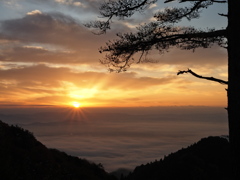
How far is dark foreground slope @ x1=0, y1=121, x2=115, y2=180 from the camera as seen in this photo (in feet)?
24.4

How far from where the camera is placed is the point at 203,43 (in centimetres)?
825

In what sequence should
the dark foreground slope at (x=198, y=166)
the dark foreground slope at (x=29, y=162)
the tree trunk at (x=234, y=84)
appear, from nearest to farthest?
the tree trunk at (x=234, y=84) → the dark foreground slope at (x=29, y=162) → the dark foreground slope at (x=198, y=166)

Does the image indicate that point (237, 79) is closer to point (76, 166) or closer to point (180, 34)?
point (180, 34)

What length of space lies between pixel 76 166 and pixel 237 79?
7925 mm

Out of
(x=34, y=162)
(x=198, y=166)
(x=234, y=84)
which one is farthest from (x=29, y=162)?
(x=198, y=166)

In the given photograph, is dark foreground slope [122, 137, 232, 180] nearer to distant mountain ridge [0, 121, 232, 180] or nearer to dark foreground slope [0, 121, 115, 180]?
distant mountain ridge [0, 121, 232, 180]

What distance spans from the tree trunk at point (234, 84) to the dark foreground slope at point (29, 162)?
5.09 metres

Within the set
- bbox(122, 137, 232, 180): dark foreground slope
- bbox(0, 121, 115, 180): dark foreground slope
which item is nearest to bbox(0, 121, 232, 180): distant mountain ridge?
bbox(0, 121, 115, 180): dark foreground slope

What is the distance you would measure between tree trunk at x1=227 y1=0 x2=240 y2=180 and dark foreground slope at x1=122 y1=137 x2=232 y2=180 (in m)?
18.9

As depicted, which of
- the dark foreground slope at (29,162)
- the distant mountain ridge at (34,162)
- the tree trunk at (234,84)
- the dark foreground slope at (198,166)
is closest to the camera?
the tree trunk at (234,84)

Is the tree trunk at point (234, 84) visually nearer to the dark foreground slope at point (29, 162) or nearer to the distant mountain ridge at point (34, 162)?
the distant mountain ridge at point (34, 162)

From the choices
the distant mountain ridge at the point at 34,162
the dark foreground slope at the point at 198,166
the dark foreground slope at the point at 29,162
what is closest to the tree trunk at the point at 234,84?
the distant mountain ridge at the point at 34,162

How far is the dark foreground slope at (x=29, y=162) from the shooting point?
7437 mm

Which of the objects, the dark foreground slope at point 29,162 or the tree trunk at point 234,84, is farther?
the dark foreground slope at point 29,162
